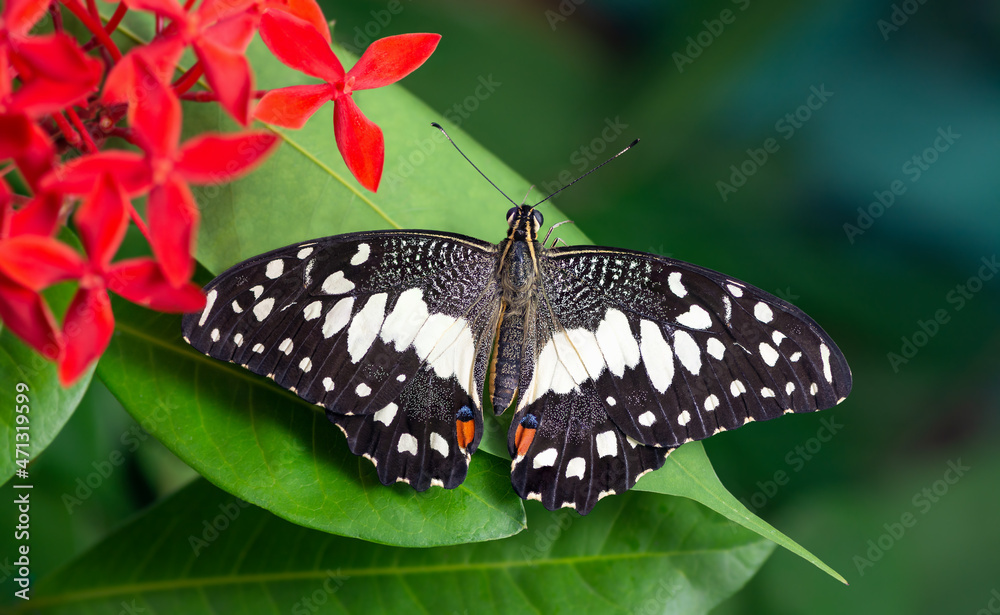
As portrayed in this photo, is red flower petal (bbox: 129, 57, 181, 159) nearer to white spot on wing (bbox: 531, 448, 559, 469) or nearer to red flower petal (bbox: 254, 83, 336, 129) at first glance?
red flower petal (bbox: 254, 83, 336, 129)

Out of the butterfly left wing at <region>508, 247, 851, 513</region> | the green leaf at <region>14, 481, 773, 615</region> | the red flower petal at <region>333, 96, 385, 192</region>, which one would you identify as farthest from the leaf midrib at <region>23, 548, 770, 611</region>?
the red flower petal at <region>333, 96, 385, 192</region>

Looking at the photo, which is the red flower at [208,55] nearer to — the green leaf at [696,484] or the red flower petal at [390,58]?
the red flower petal at [390,58]

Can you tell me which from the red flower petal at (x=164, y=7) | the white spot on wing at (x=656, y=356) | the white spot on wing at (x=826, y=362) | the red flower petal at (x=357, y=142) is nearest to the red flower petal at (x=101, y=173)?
the red flower petal at (x=164, y=7)

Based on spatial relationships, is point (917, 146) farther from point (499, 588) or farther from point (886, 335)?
point (499, 588)

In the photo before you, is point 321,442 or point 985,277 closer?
point 321,442

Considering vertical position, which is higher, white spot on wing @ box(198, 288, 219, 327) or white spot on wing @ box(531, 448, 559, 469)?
white spot on wing @ box(531, 448, 559, 469)

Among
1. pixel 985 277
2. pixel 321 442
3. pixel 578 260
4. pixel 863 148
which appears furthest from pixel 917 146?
pixel 321 442

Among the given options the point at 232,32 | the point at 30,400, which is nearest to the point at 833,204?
the point at 232,32
